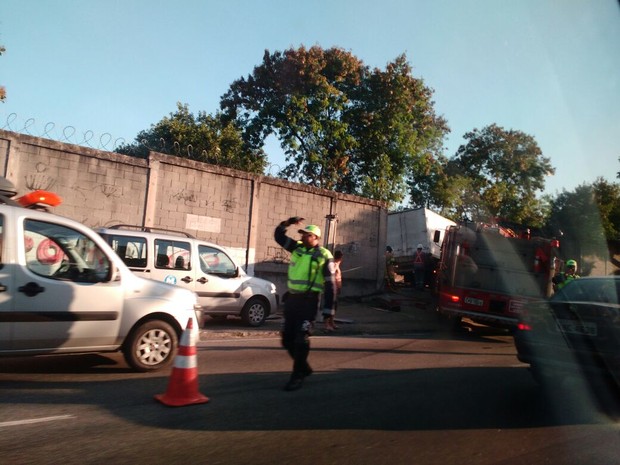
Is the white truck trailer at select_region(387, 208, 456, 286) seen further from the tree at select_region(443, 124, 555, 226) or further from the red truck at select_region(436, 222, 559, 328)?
the tree at select_region(443, 124, 555, 226)

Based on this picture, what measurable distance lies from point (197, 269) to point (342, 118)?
53.0 feet

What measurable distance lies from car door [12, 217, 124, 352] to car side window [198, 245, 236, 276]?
14.8 feet

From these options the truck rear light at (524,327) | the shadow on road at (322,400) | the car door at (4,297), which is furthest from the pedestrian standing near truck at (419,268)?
the car door at (4,297)

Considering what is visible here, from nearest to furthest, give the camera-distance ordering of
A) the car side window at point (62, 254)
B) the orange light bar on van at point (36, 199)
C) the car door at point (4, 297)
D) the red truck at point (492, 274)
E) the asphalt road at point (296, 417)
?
the asphalt road at point (296, 417) < the car door at point (4, 297) < the car side window at point (62, 254) < the orange light bar on van at point (36, 199) < the red truck at point (492, 274)

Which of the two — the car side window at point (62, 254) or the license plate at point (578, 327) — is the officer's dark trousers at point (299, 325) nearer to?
the car side window at point (62, 254)

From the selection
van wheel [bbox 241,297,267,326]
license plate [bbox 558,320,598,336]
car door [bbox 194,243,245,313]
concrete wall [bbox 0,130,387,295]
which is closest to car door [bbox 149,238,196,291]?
car door [bbox 194,243,245,313]

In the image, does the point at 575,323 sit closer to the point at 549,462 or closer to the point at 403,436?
the point at 549,462

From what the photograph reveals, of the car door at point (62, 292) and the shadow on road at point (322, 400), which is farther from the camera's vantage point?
the car door at point (62, 292)

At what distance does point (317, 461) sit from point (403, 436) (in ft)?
3.19

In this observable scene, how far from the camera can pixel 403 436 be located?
4445 millimetres

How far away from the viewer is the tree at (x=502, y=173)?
108 ft

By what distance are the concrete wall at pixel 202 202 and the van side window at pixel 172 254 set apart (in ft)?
11.2

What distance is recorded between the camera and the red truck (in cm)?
1147

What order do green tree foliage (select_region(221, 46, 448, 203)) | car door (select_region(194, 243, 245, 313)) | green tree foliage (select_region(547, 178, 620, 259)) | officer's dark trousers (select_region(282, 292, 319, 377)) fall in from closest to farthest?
1. officer's dark trousers (select_region(282, 292, 319, 377))
2. car door (select_region(194, 243, 245, 313))
3. green tree foliage (select_region(547, 178, 620, 259))
4. green tree foliage (select_region(221, 46, 448, 203))
